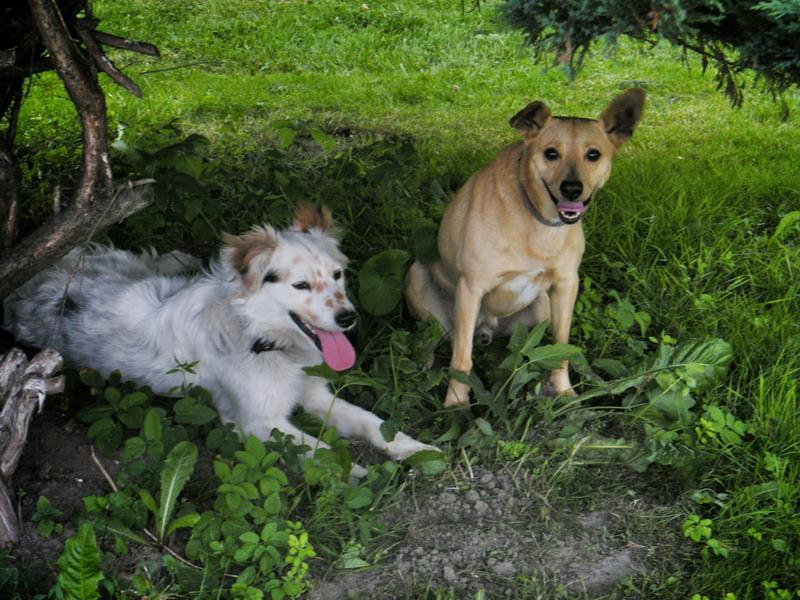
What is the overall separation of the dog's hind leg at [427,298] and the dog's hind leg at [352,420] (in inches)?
24.4

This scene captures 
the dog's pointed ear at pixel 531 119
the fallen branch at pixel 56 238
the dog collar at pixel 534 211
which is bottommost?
the fallen branch at pixel 56 238

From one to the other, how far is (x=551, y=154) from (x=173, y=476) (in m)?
1.81

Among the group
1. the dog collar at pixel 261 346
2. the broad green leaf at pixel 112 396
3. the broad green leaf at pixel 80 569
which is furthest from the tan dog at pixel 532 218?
the broad green leaf at pixel 80 569

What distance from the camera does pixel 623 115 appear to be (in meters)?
3.36

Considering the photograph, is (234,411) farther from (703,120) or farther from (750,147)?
(703,120)

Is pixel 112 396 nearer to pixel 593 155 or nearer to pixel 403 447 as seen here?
pixel 403 447

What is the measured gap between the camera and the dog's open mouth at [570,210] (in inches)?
125

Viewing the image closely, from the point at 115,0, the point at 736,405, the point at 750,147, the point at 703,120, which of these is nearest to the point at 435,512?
the point at 736,405

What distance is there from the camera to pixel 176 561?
2584 millimetres

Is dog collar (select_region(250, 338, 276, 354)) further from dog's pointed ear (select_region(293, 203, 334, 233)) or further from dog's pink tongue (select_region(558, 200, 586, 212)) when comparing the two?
dog's pink tongue (select_region(558, 200, 586, 212))

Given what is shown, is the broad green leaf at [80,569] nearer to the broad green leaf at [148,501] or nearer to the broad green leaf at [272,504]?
the broad green leaf at [148,501]

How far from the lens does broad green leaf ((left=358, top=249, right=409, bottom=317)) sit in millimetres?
3709

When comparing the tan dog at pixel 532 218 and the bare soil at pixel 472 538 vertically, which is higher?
the tan dog at pixel 532 218

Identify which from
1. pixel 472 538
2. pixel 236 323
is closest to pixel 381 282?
pixel 236 323
